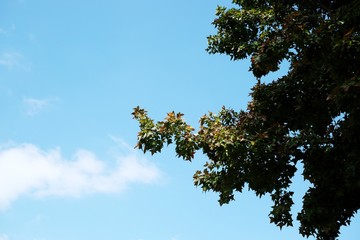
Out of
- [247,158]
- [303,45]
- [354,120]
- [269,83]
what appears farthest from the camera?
[269,83]

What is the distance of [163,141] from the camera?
1068 centimetres

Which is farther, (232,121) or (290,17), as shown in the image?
(232,121)

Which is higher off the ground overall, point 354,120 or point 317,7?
point 317,7

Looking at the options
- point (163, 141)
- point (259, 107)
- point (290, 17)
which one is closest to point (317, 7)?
point (290, 17)


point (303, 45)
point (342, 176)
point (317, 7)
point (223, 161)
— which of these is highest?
point (317, 7)

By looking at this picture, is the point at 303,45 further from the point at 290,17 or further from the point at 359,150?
the point at 359,150

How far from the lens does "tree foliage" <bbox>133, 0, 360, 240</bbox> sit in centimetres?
997

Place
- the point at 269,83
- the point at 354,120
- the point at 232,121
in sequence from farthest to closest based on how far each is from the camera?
the point at 232,121 < the point at 269,83 < the point at 354,120

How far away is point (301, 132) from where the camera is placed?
1132 centimetres

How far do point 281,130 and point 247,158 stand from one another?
4.74ft

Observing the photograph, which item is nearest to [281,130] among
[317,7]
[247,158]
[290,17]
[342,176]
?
[247,158]

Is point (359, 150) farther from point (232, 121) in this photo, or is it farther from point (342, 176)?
point (232, 121)

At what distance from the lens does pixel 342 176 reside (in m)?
10.4

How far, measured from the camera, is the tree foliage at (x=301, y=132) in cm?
997
